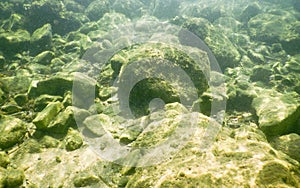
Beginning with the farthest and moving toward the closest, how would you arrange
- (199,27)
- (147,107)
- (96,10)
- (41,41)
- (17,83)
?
1. (96,10)
2. (41,41)
3. (199,27)
4. (17,83)
5. (147,107)

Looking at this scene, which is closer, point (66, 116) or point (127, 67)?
point (66, 116)

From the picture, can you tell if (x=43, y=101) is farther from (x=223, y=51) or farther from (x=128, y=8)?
(x=128, y=8)

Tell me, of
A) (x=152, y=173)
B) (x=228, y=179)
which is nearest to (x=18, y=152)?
(x=152, y=173)

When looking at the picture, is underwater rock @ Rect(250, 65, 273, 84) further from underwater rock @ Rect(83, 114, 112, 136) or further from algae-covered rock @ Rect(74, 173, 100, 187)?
algae-covered rock @ Rect(74, 173, 100, 187)

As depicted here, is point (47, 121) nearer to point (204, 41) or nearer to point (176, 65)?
point (176, 65)

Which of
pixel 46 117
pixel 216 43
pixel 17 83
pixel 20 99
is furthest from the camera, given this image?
pixel 216 43

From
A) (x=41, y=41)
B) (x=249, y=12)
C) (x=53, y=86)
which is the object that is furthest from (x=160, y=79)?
(x=249, y=12)

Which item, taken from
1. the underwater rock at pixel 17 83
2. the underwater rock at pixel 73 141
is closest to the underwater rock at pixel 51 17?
the underwater rock at pixel 17 83
